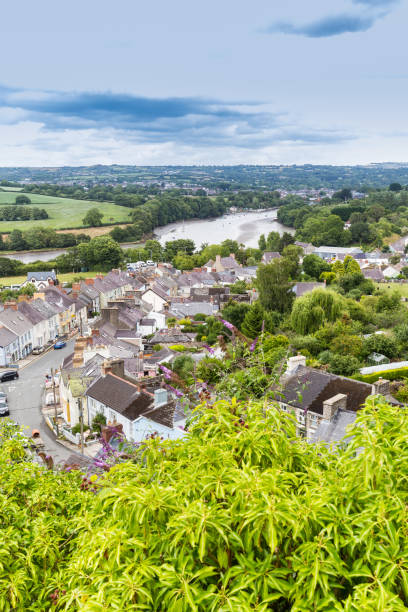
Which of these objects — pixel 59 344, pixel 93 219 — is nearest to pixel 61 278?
pixel 59 344

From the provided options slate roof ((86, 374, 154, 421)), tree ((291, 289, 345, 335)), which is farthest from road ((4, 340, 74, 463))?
tree ((291, 289, 345, 335))

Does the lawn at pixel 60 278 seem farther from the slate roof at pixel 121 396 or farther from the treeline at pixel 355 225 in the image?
the slate roof at pixel 121 396

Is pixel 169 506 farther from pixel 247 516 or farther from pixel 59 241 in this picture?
pixel 59 241

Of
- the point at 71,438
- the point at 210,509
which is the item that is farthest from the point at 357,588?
the point at 71,438

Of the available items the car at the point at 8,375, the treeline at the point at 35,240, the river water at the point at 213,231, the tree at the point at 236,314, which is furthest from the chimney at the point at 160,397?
the treeline at the point at 35,240

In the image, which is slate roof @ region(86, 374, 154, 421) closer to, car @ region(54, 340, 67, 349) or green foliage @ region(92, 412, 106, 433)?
green foliage @ region(92, 412, 106, 433)

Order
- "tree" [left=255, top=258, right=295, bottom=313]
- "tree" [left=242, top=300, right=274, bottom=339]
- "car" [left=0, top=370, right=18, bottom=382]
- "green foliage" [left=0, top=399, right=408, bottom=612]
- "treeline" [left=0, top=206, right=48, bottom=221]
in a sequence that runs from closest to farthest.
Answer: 1. "green foliage" [left=0, top=399, right=408, bottom=612]
2. "car" [left=0, top=370, right=18, bottom=382]
3. "tree" [left=242, top=300, right=274, bottom=339]
4. "tree" [left=255, top=258, right=295, bottom=313]
5. "treeline" [left=0, top=206, right=48, bottom=221]

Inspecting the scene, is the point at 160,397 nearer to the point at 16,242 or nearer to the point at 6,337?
the point at 6,337
